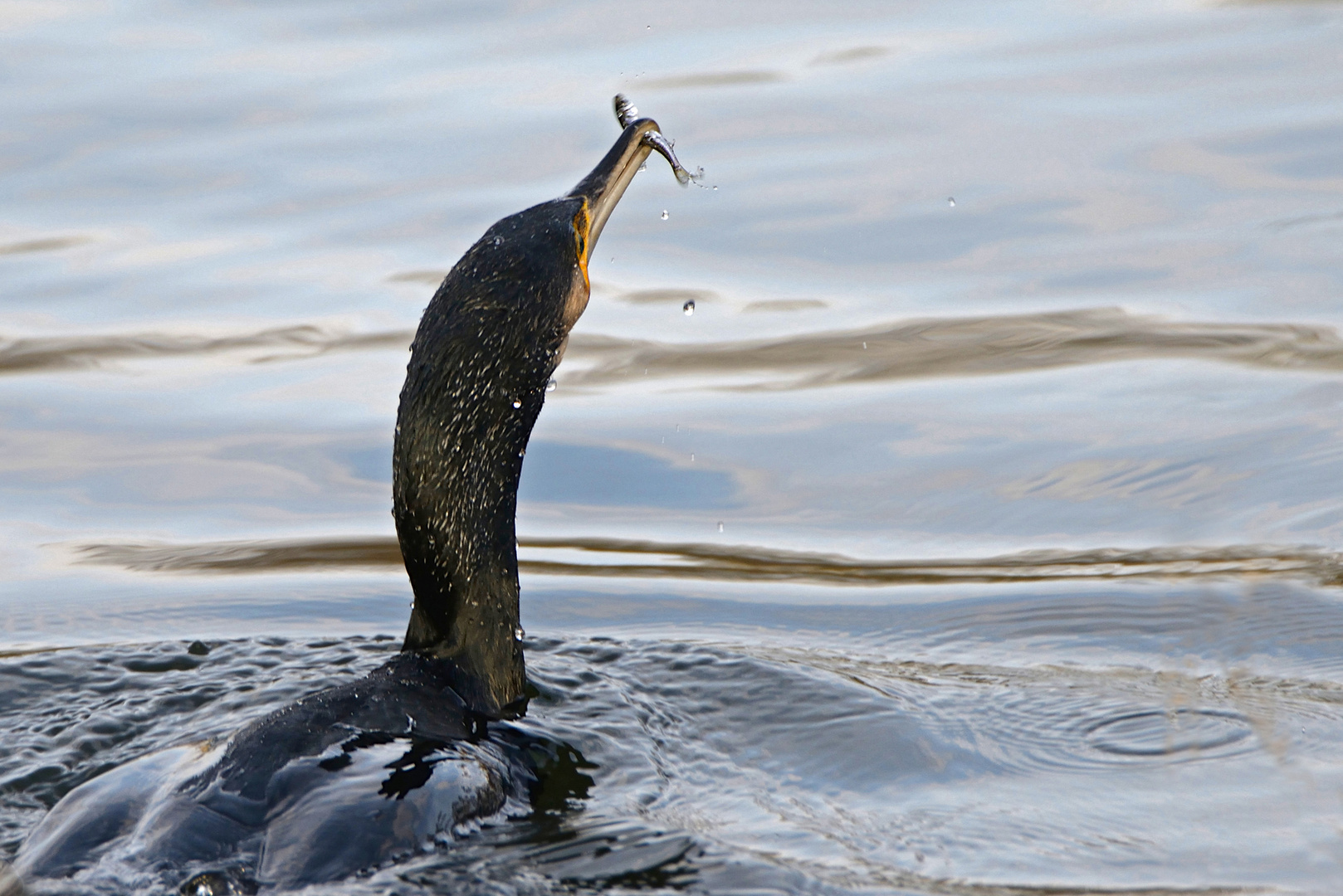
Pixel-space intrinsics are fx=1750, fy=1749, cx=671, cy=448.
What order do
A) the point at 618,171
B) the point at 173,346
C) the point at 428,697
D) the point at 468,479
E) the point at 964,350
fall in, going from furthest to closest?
1. the point at 173,346
2. the point at 964,350
3. the point at 618,171
4. the point at 468,479
5. the point at 428,697

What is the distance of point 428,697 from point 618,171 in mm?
1566

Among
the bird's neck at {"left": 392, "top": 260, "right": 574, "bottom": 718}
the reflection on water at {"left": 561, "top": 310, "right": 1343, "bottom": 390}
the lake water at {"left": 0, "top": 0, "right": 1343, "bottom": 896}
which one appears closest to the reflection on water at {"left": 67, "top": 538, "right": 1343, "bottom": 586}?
the lake water at {"left": 0, "top": 0, "right": 1343, "bottom": 896}

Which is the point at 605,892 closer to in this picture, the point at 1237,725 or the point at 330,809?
the point at 330,809

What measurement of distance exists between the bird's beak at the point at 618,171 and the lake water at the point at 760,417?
3.84ft

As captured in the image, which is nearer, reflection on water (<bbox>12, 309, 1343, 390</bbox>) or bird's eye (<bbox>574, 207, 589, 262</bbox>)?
bird's eye (<bbox>574, 207, 589, 262</bbox>)

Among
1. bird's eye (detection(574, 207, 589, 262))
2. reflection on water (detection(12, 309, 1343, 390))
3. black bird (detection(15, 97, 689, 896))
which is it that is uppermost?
reflection on water (detection(12, 309, 1343, 390))

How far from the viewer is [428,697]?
13.7ft

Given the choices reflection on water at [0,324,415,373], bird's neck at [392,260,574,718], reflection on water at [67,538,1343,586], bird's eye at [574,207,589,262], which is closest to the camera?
bird's neck at [392,260,574,718]

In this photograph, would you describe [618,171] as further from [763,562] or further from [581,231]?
[763,562]

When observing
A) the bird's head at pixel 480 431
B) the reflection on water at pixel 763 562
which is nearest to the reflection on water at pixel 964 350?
the reflection on water at pixel 763 562

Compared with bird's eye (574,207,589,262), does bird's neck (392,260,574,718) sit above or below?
below

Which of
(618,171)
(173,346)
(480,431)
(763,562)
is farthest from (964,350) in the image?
(173,346)

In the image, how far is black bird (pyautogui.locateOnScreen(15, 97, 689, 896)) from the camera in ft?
10.8

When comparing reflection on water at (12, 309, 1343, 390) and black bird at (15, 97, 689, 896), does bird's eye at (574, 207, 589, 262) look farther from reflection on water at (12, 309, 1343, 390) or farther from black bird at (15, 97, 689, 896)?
reflection on water at (12, 309, 1343, 390)
